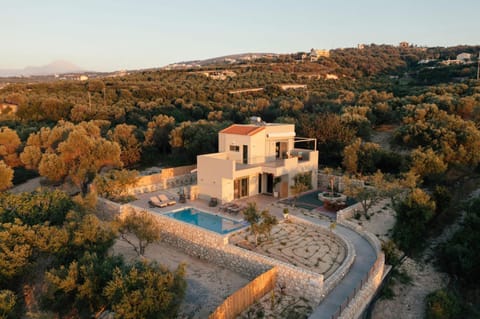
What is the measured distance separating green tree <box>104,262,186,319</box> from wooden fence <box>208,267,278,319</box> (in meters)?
1.39

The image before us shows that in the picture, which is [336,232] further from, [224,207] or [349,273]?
[224,207]

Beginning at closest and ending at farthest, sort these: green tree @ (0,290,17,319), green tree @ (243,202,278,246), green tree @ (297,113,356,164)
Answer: green tree @ (0,290,17,319) < green tree @ (243,202,278,246) < green tree @ (297,113,356,164)

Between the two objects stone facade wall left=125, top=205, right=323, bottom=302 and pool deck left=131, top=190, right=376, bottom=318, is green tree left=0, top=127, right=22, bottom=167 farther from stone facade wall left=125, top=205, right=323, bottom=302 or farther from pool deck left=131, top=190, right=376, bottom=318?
stone facade wall left=125, top=205, right=323, bottom=302

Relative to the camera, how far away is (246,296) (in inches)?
492

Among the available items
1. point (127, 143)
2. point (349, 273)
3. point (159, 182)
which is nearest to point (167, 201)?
point (159, 182)

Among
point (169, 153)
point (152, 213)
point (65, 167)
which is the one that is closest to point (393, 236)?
point (152, 213)

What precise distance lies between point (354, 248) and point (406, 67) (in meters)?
82.1

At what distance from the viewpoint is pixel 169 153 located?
3856cm

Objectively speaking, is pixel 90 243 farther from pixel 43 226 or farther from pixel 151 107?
pixel 151 107

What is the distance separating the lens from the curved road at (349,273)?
12.1 m

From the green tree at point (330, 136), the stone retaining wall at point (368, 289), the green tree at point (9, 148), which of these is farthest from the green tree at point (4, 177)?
the stone retaining wall at point (368, 289)

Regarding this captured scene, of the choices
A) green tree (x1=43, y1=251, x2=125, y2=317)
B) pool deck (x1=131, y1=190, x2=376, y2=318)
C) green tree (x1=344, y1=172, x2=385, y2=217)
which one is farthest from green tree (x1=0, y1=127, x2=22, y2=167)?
green tree (x1=344, y1=172, x2=385, y2=217)

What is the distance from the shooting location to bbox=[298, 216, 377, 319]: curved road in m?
12.1

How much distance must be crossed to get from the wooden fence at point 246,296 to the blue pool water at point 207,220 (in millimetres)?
4117
